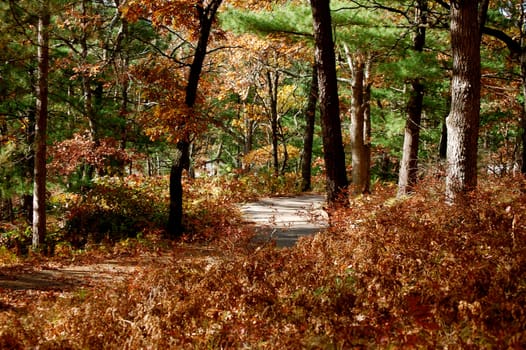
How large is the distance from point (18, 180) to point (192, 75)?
644 centimetres

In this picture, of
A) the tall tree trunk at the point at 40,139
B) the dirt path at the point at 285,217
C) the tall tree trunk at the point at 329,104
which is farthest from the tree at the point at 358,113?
the tall tree trunk at the point at 40,139

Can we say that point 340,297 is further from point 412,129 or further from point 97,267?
point 412,129

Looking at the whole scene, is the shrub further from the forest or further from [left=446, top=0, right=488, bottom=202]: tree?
[left=446, top=0, right=488, bottom=202]: tree

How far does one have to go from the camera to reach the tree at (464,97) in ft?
23.3

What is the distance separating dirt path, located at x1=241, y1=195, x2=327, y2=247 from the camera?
1050cm

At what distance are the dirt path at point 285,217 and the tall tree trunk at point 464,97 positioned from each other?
7.86 feet

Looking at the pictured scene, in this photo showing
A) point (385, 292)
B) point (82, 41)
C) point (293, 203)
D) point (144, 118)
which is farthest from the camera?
point (293, 203)

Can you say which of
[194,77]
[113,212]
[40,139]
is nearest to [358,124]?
[194,77]

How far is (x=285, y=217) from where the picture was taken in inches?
535

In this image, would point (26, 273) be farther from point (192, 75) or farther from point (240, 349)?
point (240, 349)

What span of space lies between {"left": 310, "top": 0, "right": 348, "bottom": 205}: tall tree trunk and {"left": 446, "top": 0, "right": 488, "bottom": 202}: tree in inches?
74.7

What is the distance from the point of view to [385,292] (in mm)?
4863

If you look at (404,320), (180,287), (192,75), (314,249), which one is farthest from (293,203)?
(404,320)

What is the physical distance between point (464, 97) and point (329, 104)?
2.25 metres
